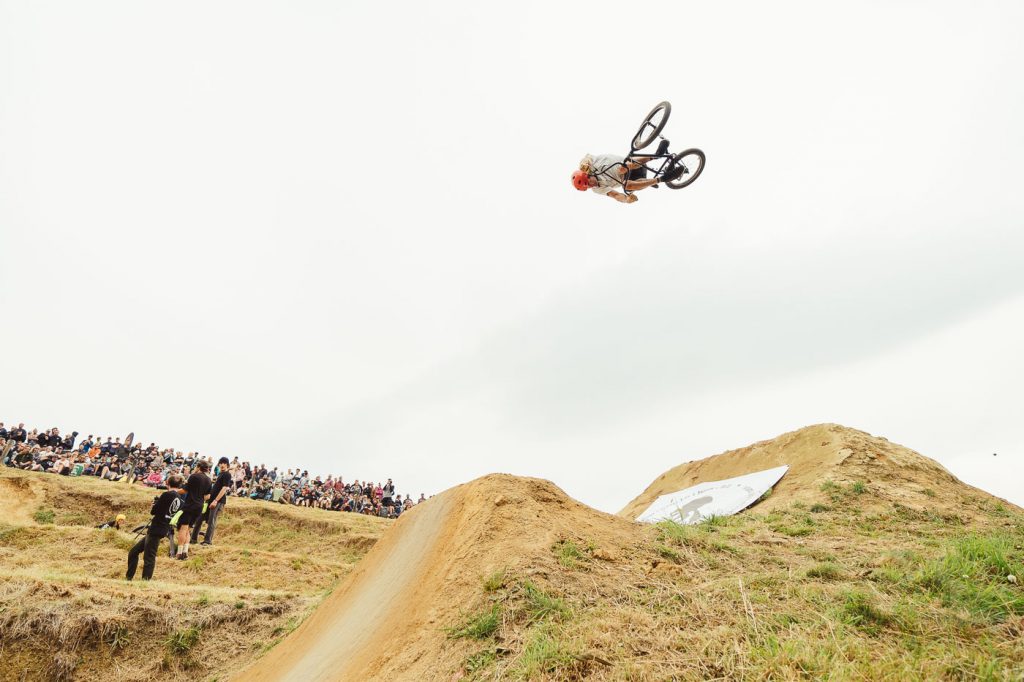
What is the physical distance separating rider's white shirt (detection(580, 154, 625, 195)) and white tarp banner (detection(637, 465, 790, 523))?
26.1 feet

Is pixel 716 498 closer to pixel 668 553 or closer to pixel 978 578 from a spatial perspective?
pixel 668 553

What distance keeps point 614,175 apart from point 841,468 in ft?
32.9

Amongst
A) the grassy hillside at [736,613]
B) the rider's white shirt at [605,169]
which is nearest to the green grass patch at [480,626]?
the grassy hillside at [736,613]

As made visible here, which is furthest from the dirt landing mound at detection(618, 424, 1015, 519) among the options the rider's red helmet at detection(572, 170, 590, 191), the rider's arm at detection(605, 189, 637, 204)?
the rider's red helmet at detection(572, 170, 590, 191)

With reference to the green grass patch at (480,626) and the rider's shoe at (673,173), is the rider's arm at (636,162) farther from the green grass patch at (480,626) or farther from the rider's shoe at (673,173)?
the green grass patch at (480,626)

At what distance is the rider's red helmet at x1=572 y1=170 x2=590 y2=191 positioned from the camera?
1013 centimetres

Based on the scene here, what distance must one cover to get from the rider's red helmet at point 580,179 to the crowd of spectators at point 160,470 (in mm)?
19499

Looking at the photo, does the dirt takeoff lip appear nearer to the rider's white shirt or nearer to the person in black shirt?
the person in black shirt

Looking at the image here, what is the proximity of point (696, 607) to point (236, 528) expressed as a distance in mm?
21054

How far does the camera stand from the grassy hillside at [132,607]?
365 inches

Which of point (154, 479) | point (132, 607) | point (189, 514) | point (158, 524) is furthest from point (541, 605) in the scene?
point (154, 479)

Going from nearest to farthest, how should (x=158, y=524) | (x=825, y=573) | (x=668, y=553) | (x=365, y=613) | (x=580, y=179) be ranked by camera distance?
(x=825, y=573) → (x=668, y=553) → (x=365, y=613) → (x=580, y=179) → (x=158, y=524)

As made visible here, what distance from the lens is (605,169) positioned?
33.6ft

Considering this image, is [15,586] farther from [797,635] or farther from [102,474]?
[102,474]
